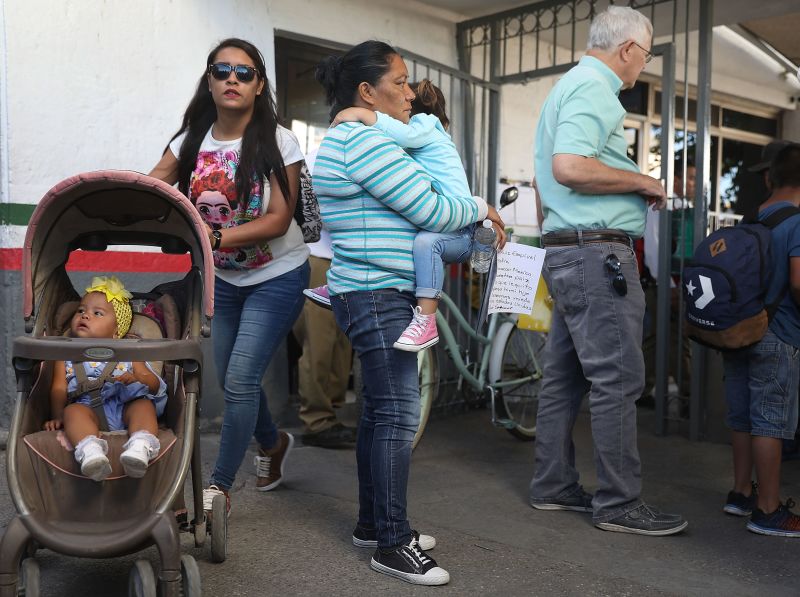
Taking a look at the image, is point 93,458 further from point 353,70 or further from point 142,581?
point 353,70

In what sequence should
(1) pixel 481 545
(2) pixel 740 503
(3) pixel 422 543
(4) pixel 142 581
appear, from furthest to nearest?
(2) pixel 740 503
(1) pixel 481 545
(3) pixel 422 543
(4) pixel 142 581

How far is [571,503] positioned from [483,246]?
1.56 meters

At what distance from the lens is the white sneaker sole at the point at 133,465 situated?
2.87 metres

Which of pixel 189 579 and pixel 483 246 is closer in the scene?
pixel 189 579

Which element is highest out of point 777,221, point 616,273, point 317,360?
point 777,221

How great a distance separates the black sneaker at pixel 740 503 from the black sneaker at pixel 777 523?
207mm

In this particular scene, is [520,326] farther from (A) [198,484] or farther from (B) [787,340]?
(A) [198,484]

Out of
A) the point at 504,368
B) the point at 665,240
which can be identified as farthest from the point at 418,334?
the point at 665,240

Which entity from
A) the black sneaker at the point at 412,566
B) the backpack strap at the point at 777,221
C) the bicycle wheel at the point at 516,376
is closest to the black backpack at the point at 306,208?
the black sneaker at the point at 412,566

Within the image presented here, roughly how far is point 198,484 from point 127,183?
107 centimetres

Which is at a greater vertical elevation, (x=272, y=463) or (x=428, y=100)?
(x=428, y=100)

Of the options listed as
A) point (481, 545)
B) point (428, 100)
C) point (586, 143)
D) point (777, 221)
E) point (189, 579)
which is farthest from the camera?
point (428, 100)

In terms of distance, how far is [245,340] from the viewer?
3838mm

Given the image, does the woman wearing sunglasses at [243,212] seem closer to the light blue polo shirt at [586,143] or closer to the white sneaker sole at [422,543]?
the white sneaker sole at [422,543]
